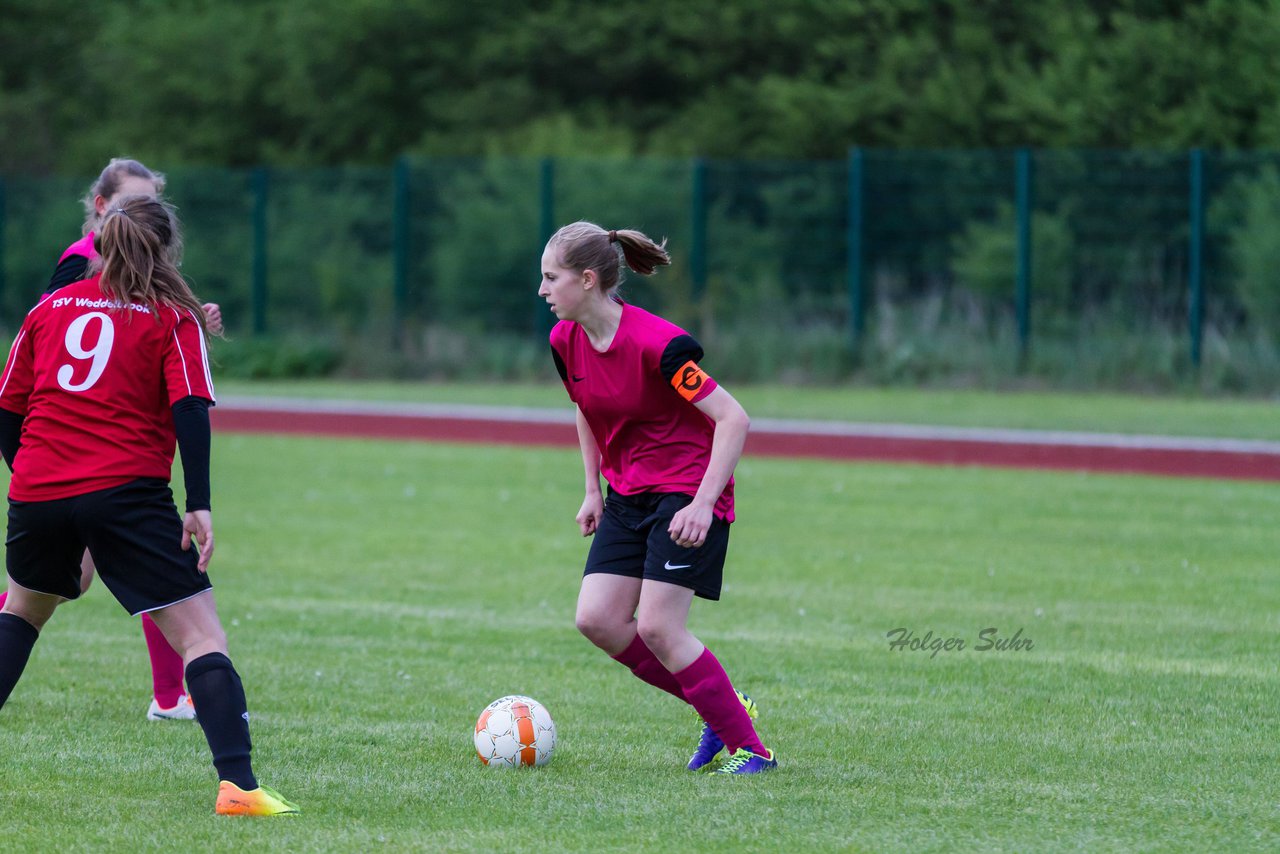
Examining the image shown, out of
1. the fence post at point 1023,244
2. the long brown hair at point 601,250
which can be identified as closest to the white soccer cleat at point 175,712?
the long brown hair at point 601,250

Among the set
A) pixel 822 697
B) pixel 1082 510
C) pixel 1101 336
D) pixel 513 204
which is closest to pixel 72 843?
pixel 822 697

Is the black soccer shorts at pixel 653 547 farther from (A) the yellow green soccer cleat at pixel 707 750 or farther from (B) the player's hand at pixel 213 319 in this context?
(B) the player's hand at pixel 213 319

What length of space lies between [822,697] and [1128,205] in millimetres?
15658

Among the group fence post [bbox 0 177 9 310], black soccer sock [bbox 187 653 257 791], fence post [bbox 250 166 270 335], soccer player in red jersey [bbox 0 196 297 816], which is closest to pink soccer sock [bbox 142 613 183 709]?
soccer player in red jersey [bbox 0 196 297 816]

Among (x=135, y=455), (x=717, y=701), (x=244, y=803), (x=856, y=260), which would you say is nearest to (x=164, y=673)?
(x=244, y=803)

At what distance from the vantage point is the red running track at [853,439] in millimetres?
14008

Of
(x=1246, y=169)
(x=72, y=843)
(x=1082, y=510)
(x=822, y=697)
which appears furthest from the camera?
(x=1246, y=169)

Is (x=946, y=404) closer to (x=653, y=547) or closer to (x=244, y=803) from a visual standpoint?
(x=653, y=547)

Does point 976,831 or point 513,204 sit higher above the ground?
point 513,204

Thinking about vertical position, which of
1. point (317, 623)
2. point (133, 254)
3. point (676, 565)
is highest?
point (133, 254)

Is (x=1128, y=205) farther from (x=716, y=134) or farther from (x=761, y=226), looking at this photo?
(x=716, y=134)

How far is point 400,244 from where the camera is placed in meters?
23.8

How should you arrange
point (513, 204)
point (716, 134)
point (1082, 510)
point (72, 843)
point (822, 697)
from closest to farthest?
point (72, 843) < point (822, 697) < point (1082, 510) < point (513, 204) < point (716, 134)

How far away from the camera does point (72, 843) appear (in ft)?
15.4
